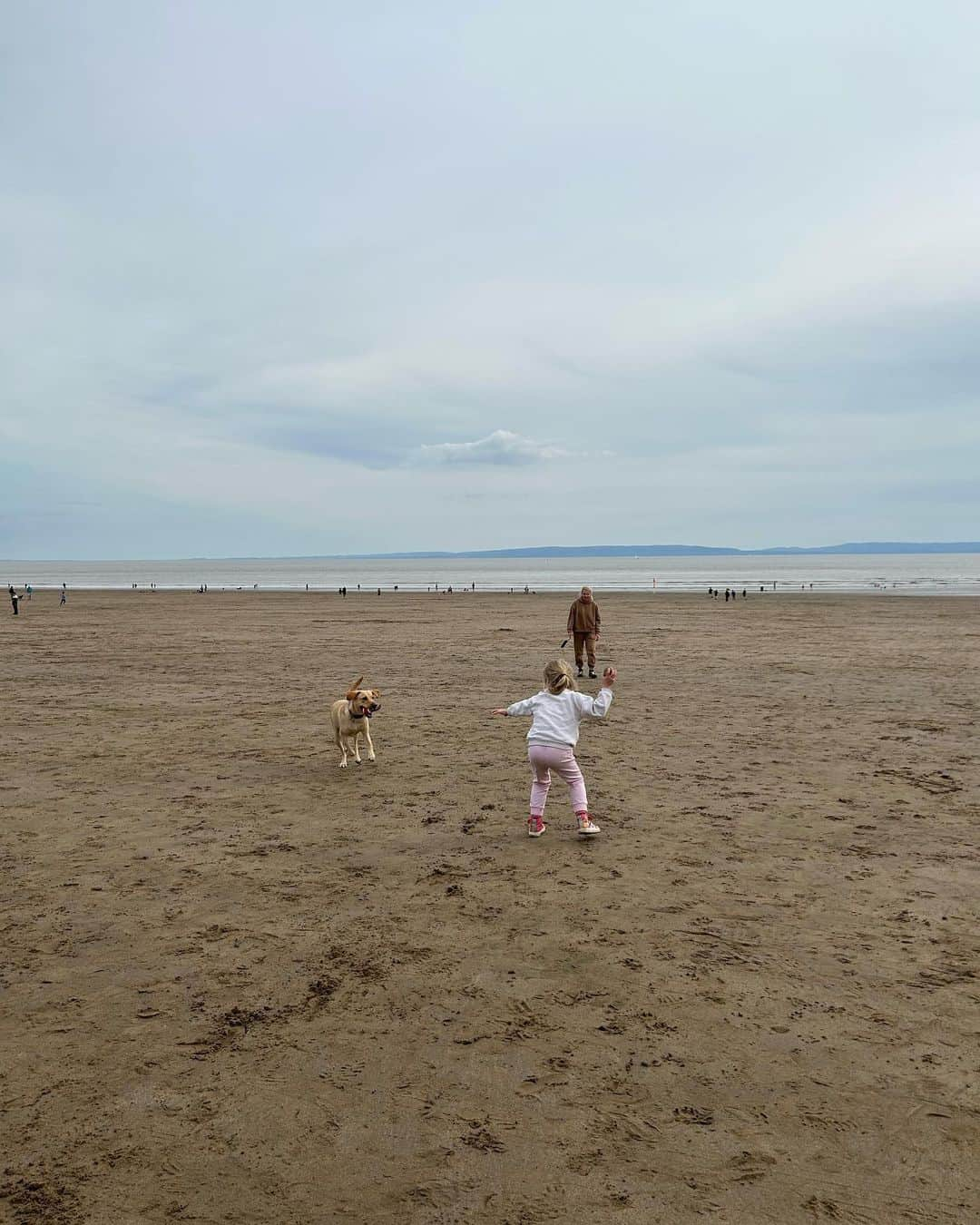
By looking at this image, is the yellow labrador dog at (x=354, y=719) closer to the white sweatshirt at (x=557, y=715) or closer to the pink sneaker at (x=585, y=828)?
the white sweatshirt at (x=557, y=715)

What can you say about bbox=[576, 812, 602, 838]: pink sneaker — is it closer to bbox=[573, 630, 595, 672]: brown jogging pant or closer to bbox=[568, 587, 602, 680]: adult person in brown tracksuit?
bbox=[568, 587, 602, 680]: adult person in brown tracksuit

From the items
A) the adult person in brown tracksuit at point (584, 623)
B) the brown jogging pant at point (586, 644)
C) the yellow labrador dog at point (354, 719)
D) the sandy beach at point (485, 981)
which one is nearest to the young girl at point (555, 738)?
the sandy beach at point (485, 981)

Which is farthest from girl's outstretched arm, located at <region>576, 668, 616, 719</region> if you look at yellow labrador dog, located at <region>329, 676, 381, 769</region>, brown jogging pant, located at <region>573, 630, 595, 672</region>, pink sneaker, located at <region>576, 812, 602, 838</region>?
brown jogging pant, located at <region>573, 630, 595, 672</region>

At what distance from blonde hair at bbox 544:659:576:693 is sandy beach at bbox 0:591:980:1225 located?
143 cm

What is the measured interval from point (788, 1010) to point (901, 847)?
10.9 ft

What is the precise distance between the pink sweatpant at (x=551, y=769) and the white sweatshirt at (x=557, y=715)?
0.08 meters

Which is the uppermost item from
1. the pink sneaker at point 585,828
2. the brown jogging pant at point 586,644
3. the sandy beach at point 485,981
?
the brown jogging pant at point 586,644

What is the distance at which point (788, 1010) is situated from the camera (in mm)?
4918

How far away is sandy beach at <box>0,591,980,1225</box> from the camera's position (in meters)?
3.66

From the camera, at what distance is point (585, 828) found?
7.91 metres

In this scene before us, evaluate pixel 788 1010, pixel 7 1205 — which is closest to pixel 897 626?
pixel 788 1010

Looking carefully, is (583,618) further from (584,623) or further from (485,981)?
(485,981)

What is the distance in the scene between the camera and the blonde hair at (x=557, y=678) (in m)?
7.99

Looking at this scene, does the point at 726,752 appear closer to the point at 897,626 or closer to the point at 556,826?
the point at 556,826
